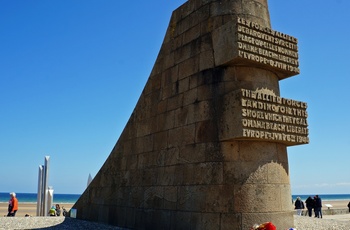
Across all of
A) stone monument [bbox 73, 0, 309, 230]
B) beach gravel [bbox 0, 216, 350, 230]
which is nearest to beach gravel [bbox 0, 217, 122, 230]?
beach gravel [bbox 0, 216, 350, 230]

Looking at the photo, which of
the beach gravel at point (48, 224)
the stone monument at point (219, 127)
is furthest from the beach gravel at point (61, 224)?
the stone monument at point (219, 127)

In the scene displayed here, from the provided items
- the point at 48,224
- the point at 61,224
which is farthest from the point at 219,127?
the point at 48,224

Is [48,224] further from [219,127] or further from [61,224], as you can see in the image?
[219,127]

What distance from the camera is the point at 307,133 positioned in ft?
27.6

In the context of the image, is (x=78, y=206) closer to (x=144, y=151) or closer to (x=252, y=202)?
(x=144, y=151)

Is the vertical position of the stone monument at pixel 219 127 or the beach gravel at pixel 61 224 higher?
the stone monument at pixel 219 127

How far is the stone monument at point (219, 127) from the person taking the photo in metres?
7.55

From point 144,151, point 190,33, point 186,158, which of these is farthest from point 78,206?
point 190,33

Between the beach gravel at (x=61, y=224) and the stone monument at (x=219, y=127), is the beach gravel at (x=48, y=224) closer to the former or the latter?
the beach gravel at (x=61, y=224)

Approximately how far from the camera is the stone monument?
24.8 ft

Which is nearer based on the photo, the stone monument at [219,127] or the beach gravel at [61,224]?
the stone monument at [219,127]

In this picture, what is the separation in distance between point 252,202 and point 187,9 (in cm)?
550

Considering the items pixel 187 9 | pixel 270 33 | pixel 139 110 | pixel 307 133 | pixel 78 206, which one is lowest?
pixel 78 206

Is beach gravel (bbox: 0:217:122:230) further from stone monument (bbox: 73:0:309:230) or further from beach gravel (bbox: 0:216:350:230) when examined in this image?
stone monument (bbox: 73:0:309:230)
